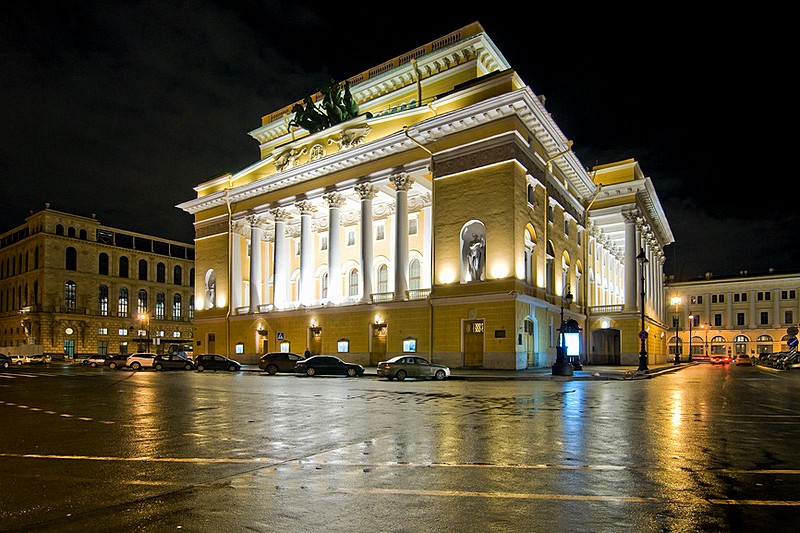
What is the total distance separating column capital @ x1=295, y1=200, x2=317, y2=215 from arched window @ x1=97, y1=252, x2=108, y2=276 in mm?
55966

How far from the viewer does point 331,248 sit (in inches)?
1773

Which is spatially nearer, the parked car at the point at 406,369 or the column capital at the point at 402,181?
the parked car at the point at 406,369


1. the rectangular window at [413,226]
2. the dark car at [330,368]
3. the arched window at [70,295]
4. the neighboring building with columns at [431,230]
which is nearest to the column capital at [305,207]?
the neighboring building with columns at [431,230]

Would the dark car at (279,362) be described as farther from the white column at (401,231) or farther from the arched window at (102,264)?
the arched window at (102,264)

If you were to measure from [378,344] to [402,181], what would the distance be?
442 inches

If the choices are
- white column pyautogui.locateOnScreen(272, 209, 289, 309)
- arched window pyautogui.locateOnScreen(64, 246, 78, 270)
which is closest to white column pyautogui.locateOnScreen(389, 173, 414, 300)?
white column pyautogui.locateOnScreen(272, 209, 289, 309)

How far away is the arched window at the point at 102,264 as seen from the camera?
9012 cm

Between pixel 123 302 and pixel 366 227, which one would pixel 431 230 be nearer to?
pixel 366 227

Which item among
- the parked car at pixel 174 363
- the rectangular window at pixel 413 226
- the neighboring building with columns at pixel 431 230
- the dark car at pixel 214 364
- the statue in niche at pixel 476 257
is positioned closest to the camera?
the neighboring building with columns at pixel 431 230

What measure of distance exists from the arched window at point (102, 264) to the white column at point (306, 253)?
55969 millimetres

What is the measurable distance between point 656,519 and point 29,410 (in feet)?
50.1

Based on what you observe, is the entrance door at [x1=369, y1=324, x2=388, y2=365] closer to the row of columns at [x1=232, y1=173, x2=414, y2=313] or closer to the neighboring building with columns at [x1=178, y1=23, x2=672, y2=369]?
the neighboring building with columns at [x1=178, y1=23, x2=672, y2=369]

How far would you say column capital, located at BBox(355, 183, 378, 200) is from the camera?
4291 centimetres

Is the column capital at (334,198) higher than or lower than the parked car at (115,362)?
higher
